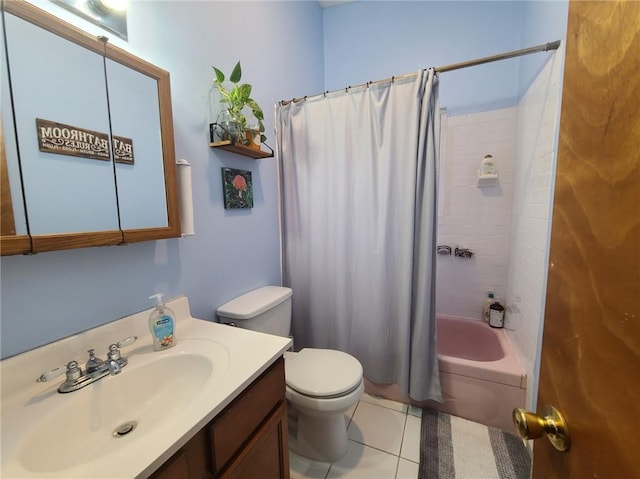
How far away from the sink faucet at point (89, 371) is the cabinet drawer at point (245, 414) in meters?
0.37

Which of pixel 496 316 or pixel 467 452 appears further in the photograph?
pixel 496 316

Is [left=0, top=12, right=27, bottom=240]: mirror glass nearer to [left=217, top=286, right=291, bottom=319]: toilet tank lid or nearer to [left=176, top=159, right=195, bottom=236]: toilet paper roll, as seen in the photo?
[left=176, top=159, right=195, bottom=236]: toilet paper roll

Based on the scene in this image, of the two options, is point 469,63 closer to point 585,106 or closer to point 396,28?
point 396,28

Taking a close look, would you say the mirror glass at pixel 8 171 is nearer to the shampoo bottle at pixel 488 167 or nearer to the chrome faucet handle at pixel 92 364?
the chrome faucet handle at pixel 92 364

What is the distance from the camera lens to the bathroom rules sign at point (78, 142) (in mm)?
736

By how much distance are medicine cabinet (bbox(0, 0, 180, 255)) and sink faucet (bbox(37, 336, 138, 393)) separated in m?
0.34

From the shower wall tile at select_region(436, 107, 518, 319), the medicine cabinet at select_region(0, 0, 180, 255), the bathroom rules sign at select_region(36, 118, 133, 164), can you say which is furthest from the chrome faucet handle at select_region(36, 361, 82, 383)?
the shower wall tile at select_region(436, 107, 518, 319)

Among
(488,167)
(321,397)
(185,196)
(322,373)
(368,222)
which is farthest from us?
(488,167)

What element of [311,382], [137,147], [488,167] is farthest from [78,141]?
[488,167]

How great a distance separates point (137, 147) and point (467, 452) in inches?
82.3

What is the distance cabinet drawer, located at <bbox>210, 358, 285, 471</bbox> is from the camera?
0.69m

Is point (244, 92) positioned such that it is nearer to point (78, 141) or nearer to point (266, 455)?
point (78, 141)

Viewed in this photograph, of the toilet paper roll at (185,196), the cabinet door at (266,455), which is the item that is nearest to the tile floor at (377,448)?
the cabinet door at (266,455)

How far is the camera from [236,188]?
4.73ft
